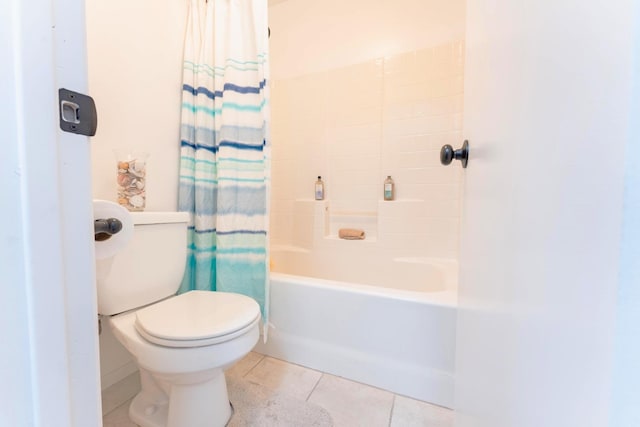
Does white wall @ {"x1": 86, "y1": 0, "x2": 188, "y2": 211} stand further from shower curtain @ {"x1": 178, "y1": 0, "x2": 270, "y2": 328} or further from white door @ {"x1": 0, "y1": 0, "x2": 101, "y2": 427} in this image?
white door @ {"x1": 0, "y1": 0, "x2": 101, "y2": 427}

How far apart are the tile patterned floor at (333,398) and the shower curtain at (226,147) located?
0.30m

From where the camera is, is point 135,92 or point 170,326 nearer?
point 170,326

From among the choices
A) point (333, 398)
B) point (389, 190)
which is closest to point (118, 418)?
point (333, 398)

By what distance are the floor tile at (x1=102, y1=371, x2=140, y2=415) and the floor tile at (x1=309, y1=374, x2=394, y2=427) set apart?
794 millimetres

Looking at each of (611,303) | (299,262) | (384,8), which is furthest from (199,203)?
(384,8)

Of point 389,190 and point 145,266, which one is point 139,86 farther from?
point 389,190

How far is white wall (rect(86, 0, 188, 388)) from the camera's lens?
1054mm

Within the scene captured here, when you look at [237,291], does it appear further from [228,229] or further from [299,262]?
[299,262]

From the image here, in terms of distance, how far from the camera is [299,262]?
207cm

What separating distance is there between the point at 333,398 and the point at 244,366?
1.61 feet

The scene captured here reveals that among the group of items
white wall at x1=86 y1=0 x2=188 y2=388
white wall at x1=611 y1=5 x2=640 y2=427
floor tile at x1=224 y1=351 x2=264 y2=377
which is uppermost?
white wall at x1=86 y1=0 x2=188 y2=388

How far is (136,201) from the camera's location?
1.10m

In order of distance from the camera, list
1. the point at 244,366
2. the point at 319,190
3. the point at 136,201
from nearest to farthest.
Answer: the point at 136,201
the point at 244,366
the point at 319,190

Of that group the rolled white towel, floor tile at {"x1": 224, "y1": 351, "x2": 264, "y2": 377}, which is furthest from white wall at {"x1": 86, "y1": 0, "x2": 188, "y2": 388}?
the rolled white towel
